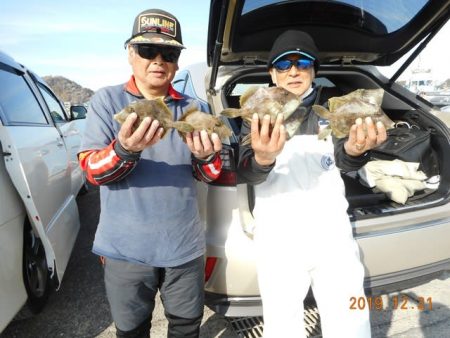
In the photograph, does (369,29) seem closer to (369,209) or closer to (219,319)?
(369,209)

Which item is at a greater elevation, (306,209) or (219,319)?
(306,209)

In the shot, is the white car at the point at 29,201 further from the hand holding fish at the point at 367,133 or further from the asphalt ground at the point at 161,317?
the hand holding fish at the point at 367,133

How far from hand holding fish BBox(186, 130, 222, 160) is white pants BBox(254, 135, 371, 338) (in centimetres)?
45

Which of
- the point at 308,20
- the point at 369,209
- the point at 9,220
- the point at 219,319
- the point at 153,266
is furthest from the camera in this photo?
the point at 308,20

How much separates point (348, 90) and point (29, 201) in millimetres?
3360

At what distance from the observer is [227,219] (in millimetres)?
2227

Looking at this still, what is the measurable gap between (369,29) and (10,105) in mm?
3262

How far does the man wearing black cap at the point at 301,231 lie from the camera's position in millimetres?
1787

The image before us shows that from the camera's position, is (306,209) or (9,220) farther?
(9,220)

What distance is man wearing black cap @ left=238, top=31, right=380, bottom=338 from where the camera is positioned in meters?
1.79

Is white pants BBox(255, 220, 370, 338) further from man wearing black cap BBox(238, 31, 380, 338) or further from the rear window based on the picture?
the rear window

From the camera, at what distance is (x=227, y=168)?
217 centimetres

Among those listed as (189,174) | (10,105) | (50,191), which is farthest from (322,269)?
(10,105)

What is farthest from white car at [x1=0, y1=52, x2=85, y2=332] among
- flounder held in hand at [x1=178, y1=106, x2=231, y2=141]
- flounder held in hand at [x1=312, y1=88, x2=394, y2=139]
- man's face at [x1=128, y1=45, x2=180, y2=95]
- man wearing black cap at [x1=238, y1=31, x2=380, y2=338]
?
flounder held in hand at [x1=312, y1=88, x2=394, y2=139]
